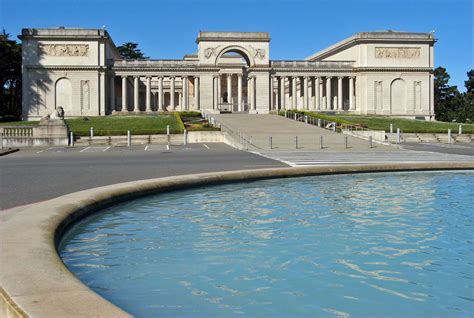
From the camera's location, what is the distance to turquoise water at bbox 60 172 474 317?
6203 mm

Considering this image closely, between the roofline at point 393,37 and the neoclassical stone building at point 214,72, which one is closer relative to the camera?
the neoclassical stone building at point 214,72

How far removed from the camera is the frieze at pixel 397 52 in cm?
8719

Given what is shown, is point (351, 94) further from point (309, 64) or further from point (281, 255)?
point (281, 255)

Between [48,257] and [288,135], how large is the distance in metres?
42.5

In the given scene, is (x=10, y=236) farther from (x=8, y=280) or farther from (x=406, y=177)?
(x=406, y=177)

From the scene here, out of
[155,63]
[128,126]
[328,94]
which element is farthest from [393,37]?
[128,126]

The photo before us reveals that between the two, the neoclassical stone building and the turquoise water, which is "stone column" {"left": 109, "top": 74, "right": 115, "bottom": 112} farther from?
the turquoise water

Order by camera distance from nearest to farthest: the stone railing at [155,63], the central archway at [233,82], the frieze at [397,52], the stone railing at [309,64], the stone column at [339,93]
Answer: the stone railing at [155,63] → the frieze at [397,52] → the stone railing at [309,64] → the stone column at [339,93] → the central archway at [233,82]

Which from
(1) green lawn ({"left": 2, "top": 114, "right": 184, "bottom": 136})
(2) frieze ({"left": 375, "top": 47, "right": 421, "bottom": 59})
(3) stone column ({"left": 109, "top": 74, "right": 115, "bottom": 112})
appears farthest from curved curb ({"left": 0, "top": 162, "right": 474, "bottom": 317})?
(2) frieze ({"left": 375, "top": 47, "right": 421, "bottom": 59})

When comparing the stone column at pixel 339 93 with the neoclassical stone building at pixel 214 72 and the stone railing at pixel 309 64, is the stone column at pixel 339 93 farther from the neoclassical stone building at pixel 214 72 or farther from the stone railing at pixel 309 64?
the stone railing at pixel 309 64

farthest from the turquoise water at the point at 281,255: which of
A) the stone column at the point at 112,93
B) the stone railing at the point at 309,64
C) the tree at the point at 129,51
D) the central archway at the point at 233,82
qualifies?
the tree at the point at 129,51

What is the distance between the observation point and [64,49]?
8075 cm

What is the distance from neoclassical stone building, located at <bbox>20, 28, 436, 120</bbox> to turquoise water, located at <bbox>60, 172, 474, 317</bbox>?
235ft

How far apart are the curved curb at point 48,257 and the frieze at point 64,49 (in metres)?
71.0
